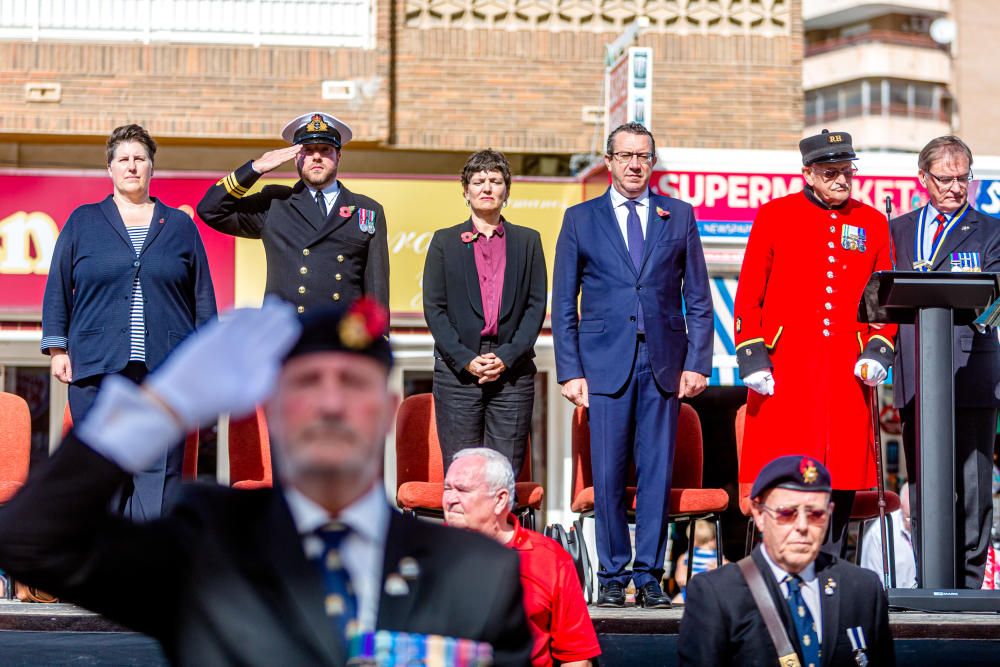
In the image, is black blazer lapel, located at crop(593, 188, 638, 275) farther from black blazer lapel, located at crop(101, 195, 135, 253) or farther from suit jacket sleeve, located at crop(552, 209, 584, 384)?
black blazer lapel, located at crop(101, 195, 135, 253)

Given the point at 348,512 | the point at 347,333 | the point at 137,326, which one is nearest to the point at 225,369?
the point at 347,333

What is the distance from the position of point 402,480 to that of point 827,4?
1731 inches

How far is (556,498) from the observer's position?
1024cm

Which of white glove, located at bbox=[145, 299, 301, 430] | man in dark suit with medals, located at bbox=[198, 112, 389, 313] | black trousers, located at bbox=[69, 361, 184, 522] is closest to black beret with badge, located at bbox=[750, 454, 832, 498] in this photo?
man in dark suit with medals, located at bbox=[198, 112, 389, 313]

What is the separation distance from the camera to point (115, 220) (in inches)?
Answer: 248

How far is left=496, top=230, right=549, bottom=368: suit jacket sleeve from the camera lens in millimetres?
6559

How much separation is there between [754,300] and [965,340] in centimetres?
87

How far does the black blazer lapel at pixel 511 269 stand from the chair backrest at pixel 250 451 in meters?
1.55

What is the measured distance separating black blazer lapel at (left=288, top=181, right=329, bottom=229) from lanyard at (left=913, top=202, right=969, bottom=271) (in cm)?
251

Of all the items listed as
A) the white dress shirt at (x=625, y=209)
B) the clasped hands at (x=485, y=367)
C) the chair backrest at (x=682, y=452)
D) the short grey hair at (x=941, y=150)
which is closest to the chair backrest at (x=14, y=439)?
the clasped hands at (x=485, y=367)

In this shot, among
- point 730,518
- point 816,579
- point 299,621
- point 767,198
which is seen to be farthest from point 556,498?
point 299,621

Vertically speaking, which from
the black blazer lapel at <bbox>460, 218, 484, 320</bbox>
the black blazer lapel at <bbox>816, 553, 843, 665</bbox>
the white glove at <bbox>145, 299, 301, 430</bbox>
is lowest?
the black blazer lapel at <bbox>816, 553, 843, 665</bbox>

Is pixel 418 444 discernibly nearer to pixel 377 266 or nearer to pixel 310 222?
pixel 377 266

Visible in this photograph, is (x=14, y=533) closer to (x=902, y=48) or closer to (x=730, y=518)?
(x=730, y=518)
